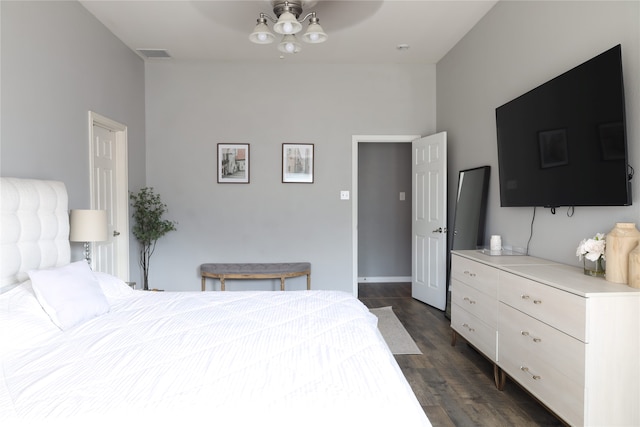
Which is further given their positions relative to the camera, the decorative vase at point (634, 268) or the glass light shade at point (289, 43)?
the glass light shade at point (289, 43)

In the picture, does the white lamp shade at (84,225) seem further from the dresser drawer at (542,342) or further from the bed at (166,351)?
the dresser drawer at (542,342)

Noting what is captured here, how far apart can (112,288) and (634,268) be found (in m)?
2.87

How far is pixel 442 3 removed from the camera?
313cm

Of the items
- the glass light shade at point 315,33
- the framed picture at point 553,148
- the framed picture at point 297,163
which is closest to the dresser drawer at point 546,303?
the framed picture at point 553,148

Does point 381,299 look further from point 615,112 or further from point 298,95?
point 615,112

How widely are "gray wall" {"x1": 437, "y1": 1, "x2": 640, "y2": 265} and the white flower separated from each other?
0.15 m

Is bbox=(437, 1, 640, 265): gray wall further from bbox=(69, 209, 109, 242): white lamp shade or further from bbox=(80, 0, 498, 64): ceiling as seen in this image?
bbox=(69, 209, 109, 242): white lamp shade

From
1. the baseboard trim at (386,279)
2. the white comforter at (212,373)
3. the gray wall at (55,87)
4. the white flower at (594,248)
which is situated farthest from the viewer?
the baseboard trim at (386,279)

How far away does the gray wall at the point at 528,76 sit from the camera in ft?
6.35

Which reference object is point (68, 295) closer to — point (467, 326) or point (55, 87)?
point (55, 87)

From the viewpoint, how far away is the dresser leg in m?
2.40

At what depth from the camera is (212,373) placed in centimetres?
130

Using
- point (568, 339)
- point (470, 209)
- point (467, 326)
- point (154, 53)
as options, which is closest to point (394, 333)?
point (467, 326)

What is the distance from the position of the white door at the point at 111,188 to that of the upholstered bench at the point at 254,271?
0.87 metres
